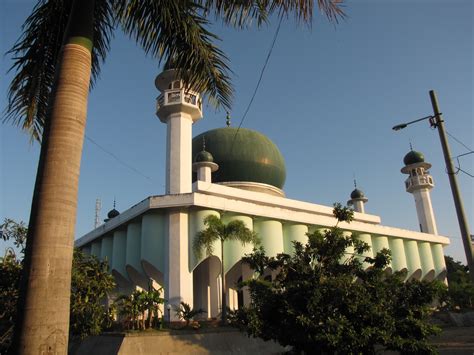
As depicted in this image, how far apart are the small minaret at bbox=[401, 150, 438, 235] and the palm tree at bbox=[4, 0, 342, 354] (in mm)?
29622

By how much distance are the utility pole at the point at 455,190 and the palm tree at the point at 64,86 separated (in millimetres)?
3652

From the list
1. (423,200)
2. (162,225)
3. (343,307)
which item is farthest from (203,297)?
(423,200)

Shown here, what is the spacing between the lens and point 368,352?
10289 millimetres

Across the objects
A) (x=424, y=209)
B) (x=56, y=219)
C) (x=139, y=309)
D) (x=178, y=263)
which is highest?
(x=424, y=209)

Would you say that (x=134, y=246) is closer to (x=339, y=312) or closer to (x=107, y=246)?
(x=107, y=246)

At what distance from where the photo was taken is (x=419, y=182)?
33.1m

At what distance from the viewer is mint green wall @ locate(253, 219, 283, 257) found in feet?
69.9

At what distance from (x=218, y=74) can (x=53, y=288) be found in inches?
161

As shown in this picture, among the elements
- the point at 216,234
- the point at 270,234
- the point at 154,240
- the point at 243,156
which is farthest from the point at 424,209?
the point at 154,240

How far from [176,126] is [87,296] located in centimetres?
1253

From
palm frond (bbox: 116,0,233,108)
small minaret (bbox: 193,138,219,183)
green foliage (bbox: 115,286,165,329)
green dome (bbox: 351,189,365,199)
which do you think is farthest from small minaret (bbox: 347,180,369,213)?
palm frond (bbox: 116,0,233,108)

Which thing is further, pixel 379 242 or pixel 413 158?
pixel 413 158

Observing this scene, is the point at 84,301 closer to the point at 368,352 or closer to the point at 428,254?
the point at 368,352

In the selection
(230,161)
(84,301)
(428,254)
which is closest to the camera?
(84,301)
